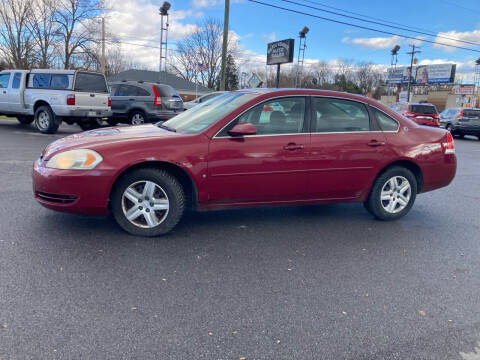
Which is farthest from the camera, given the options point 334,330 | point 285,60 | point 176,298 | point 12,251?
point 285,60

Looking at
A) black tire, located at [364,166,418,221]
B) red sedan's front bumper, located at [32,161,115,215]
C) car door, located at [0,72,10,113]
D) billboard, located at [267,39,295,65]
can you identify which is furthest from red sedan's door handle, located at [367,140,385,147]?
billboard, located at [267,39,295,65]

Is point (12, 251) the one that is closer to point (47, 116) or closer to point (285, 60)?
point (47, 116)

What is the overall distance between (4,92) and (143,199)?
11.5 metres

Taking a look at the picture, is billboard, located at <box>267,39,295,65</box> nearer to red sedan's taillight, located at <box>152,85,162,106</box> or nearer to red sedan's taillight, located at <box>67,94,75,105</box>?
red sedan's taillight, located at <box>152,85,162,106</box>

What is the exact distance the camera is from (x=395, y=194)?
4.97m

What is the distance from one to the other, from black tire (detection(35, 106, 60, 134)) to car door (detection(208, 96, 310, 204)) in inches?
381

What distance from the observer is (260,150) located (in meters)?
4.17

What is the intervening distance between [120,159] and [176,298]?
1.55m

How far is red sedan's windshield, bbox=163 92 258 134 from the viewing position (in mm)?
4289

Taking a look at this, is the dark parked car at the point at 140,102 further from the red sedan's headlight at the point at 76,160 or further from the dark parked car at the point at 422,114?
the dark parked car at the point at 422,114

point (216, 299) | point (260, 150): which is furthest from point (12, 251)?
point (260, 150)

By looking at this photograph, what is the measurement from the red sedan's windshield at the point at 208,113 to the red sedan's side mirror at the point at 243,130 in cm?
28

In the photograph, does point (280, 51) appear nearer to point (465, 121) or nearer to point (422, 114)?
point (422, 114)

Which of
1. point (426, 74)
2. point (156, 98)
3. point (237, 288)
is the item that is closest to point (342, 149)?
point (237, 288)
